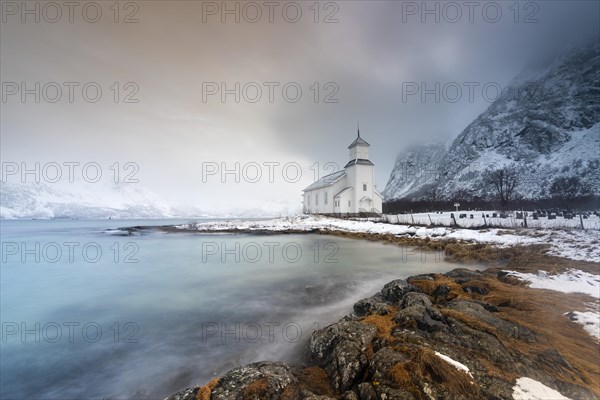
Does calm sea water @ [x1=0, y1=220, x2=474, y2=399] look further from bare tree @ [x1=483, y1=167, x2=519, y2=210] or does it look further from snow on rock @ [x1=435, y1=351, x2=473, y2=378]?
bare tree @ [x1=483, y1=167, x2=519, y2=210]

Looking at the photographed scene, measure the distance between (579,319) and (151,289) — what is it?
42.4ft

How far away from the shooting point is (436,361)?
3.06 m

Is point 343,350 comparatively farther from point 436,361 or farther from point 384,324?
point 436,361

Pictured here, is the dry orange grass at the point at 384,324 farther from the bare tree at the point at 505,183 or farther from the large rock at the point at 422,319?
the bare tree at the point at 505,183

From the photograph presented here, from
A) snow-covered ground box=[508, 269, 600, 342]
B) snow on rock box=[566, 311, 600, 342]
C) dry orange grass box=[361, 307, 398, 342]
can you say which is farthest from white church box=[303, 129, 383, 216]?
dry orange grass box=[361, 307, 398, 342]

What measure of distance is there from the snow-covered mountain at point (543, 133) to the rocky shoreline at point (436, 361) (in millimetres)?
67128

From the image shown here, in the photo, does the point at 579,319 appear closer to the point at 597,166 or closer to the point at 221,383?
the point at 221,383

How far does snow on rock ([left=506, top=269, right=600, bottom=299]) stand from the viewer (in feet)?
21.8

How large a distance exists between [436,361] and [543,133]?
5205 inches

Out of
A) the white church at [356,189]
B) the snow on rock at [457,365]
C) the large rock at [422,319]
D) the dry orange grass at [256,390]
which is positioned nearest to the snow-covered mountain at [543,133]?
the white church at [356,189]

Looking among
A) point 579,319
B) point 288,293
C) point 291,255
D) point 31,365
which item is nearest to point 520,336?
point 579,319

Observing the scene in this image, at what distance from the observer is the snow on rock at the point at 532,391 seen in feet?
9.07

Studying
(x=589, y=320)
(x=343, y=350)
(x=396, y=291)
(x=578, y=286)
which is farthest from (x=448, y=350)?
(x=578, y=286)

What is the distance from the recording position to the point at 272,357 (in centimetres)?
511
